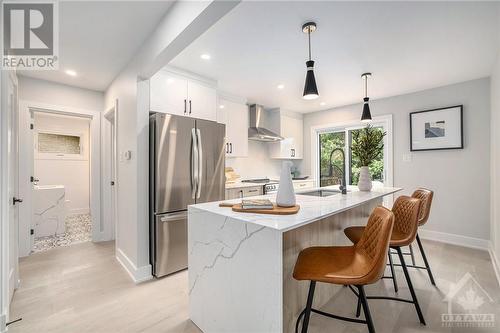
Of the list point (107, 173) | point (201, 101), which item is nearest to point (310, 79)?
point (201, 101)

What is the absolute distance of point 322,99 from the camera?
4227 mm

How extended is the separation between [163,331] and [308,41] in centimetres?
274

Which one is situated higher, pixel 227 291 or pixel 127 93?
pixel 127 93

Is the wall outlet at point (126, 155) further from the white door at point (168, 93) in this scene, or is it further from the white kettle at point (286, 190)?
the white kettle at point (286, 190)

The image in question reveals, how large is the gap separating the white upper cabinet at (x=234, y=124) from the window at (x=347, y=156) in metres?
1.53

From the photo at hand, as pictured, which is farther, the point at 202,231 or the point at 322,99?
the point at 322,99

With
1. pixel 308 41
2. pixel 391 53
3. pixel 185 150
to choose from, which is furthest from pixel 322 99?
pixel 185 150

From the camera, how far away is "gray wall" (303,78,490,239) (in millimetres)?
3270

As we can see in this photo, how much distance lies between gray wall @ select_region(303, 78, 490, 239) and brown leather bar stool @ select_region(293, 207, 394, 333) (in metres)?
3.10

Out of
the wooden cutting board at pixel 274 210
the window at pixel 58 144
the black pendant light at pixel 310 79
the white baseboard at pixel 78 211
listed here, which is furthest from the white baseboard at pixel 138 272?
the window at pixel 58 144

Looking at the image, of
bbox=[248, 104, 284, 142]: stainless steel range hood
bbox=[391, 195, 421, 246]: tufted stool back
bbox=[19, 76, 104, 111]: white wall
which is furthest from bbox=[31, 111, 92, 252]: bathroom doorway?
bbox=[391, 195, 421, 246]: tufted stool back

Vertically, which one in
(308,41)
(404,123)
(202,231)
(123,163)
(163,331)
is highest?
(308,41)

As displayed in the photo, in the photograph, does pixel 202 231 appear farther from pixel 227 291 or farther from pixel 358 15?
pixel 358 15

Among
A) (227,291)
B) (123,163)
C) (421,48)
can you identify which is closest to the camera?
(227,291)
